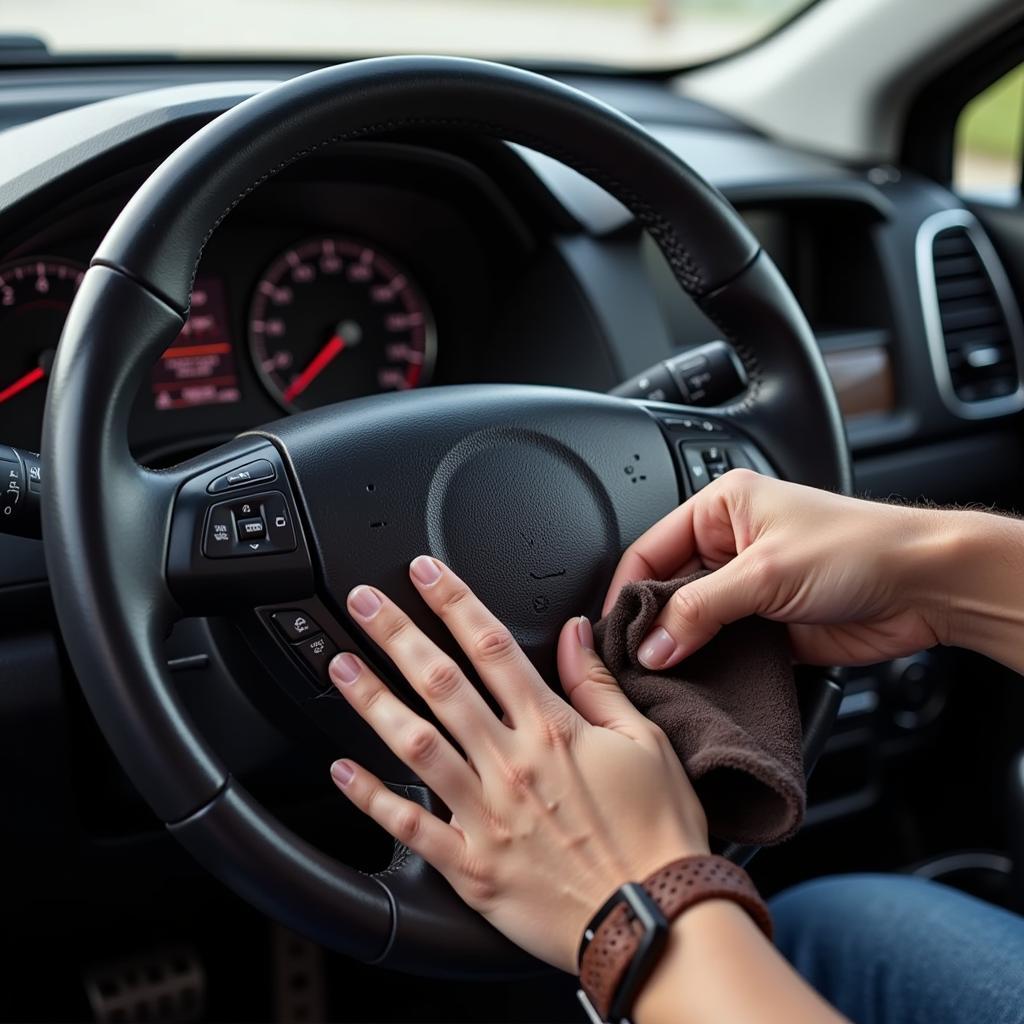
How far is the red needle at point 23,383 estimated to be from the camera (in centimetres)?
127

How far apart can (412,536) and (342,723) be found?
13 cm

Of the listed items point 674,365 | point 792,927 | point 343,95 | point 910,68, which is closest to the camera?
point 343,95

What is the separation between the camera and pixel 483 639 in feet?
2.61

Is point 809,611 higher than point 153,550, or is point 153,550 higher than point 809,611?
point 153,550

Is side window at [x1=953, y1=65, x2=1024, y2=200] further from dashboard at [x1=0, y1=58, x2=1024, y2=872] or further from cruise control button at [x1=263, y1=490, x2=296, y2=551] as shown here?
cruise control button at [x1=263, y1=490, x2=296, y2=551]

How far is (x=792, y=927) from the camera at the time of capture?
124 cm

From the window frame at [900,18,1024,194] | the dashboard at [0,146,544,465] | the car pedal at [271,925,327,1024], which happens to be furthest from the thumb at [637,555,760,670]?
the window frame at [900,18,1024,194]

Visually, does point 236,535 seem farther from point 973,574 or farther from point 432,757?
point 973,574

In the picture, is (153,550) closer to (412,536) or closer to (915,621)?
(412,536)

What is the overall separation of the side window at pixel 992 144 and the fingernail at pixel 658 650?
1356 millimetres

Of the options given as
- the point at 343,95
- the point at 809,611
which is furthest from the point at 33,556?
the point at 809,611

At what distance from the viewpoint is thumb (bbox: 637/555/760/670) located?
84 centimetres

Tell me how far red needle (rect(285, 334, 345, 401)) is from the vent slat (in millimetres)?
775

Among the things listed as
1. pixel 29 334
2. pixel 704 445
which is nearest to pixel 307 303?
pixel 29 334
